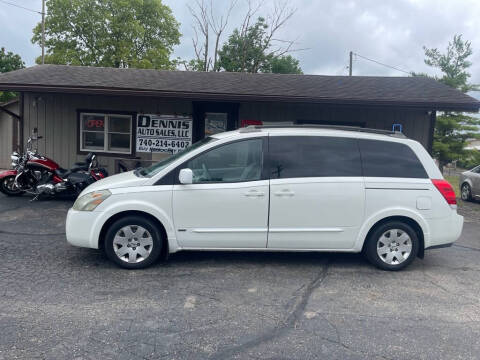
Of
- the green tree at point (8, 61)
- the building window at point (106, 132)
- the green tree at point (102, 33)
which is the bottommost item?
the building window at point (106, 132)

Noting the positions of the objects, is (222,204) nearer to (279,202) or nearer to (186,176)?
(186,176)

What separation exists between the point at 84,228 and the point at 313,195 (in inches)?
109

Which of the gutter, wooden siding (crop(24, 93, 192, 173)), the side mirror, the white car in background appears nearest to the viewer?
the side mirror

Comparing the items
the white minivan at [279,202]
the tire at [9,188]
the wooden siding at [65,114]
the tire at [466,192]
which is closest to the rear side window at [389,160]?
the white minivan at [279,202]

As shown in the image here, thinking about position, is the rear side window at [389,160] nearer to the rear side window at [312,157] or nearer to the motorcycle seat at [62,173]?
the rear side window at [312,157]

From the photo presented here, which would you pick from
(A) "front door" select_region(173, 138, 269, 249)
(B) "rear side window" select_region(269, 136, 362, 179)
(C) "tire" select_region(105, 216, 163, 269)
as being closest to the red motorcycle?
(C) "tire" select_region(105, 216, 163, 269)

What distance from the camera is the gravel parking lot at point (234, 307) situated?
3385 millimetres

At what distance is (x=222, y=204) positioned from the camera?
5.11 m

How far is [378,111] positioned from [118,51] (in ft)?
91.6

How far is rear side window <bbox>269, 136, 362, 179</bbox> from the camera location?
5254 millimetres

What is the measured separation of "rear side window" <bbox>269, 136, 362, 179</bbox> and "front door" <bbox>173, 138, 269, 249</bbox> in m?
0.24

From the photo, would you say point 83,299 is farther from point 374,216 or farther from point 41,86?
point 41,86

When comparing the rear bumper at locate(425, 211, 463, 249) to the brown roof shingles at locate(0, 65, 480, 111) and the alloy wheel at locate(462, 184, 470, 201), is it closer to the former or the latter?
the brown roof shingles at locate(0, 65, 480, 111)

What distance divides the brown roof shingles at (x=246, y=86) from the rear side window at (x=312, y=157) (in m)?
4.35
